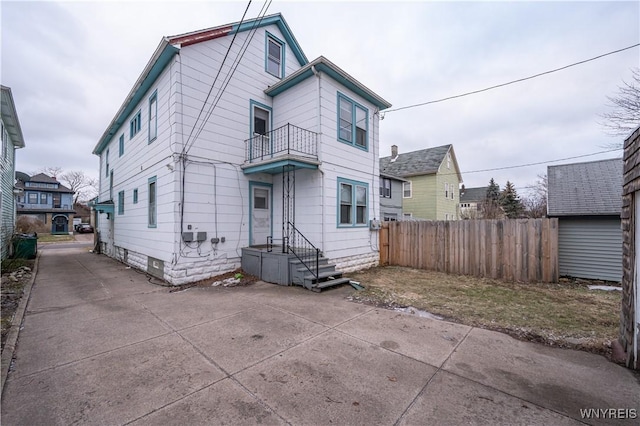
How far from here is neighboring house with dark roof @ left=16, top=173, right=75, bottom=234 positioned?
35334mm

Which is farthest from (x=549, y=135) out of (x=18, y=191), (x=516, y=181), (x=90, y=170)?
(x=90, y=170)

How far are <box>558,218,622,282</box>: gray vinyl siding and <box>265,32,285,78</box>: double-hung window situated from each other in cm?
1131

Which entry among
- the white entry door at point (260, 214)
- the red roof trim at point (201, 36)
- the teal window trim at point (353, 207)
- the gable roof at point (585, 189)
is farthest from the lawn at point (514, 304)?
the red roof trim at point (201, 36)

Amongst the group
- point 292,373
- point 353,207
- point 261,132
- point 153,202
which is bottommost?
point 292,373

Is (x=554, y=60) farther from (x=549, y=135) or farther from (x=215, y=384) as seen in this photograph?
(x=549, y=135)

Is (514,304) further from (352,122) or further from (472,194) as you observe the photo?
(472,194)

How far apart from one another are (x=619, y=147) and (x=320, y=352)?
1518 cm

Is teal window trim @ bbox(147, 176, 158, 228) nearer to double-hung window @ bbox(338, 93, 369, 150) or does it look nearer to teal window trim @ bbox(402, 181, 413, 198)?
double-hung window @ bbox(338, 93, 369, 150)

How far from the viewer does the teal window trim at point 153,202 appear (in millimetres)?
8195

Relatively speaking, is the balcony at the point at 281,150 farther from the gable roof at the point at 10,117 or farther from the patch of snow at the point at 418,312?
the gable roof at the point at 10,117

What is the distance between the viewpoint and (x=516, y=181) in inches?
1271

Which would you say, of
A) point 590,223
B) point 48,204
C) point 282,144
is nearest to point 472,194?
point 590,223

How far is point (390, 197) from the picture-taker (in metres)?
20.6

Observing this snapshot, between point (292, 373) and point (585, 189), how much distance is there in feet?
38.7
